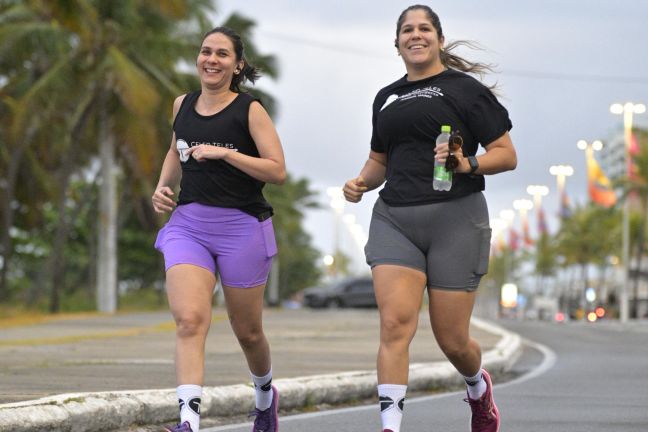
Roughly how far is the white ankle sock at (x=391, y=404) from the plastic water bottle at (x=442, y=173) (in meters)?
0.90

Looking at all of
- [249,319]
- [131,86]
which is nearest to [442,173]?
[249,319]

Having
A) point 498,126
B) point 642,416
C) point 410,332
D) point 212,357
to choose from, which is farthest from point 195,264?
point 212,357

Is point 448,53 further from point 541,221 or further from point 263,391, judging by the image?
point 541,221

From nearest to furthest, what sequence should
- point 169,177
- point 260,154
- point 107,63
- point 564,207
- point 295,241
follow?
point 260,154
point 169,177
point 107,63
point 564,207
point 295,241

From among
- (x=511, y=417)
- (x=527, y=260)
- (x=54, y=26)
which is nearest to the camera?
(x=511, y=417)

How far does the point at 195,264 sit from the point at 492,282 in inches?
6544

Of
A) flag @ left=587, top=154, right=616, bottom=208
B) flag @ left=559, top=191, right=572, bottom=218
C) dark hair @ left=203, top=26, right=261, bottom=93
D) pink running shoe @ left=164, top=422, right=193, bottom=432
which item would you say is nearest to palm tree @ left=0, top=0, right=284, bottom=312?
dark hair @ left=203, top=26, right=261, bottom=93

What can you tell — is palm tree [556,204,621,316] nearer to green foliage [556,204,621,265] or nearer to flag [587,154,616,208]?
green foliage [556,204,621,265]

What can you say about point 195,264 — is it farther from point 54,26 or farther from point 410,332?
point 54,26

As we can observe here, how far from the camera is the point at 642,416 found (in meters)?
9.66

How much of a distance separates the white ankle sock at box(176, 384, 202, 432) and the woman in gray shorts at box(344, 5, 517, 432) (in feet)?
2.63

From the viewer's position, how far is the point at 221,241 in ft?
22.9

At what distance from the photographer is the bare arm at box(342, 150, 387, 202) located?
7.05 m

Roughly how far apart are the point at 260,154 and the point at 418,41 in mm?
906
